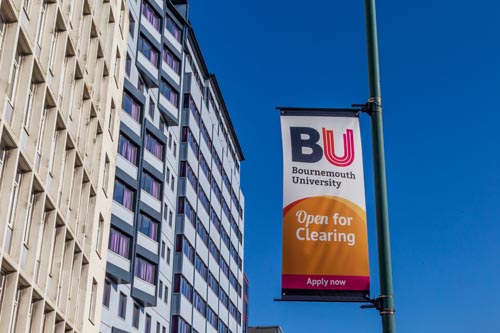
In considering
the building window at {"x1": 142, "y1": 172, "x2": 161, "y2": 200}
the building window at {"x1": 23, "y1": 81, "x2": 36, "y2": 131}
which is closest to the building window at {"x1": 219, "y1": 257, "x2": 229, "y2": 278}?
the building window at {"x1": 142, "y1": 172, "x2": 161, "y2": 200}

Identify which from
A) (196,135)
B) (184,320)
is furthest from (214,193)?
(184,320)

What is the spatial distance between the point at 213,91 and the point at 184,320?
28501mm

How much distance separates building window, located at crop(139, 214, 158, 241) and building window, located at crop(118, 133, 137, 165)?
4.27 m

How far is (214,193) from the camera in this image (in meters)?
78.8

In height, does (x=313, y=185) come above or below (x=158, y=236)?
below

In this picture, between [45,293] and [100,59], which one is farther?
[100,59]

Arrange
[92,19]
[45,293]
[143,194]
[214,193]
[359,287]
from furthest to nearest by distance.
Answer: [214,193] < [143,194] < [92,19] < [45,293] < [359,287]

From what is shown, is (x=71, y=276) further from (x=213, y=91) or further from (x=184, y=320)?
(x=213, y=91)

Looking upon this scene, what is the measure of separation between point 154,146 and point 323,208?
47.4 m

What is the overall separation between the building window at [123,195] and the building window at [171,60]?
49.3 feet

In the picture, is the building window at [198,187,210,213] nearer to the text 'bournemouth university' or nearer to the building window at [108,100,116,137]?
the text 'bournemouth university'

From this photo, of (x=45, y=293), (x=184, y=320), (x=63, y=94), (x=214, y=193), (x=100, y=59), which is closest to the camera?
(x=45, y=293)

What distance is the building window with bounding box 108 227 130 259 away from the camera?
155 feet

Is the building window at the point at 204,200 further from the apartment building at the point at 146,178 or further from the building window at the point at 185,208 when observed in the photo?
the apartment building at the point at 146,178
